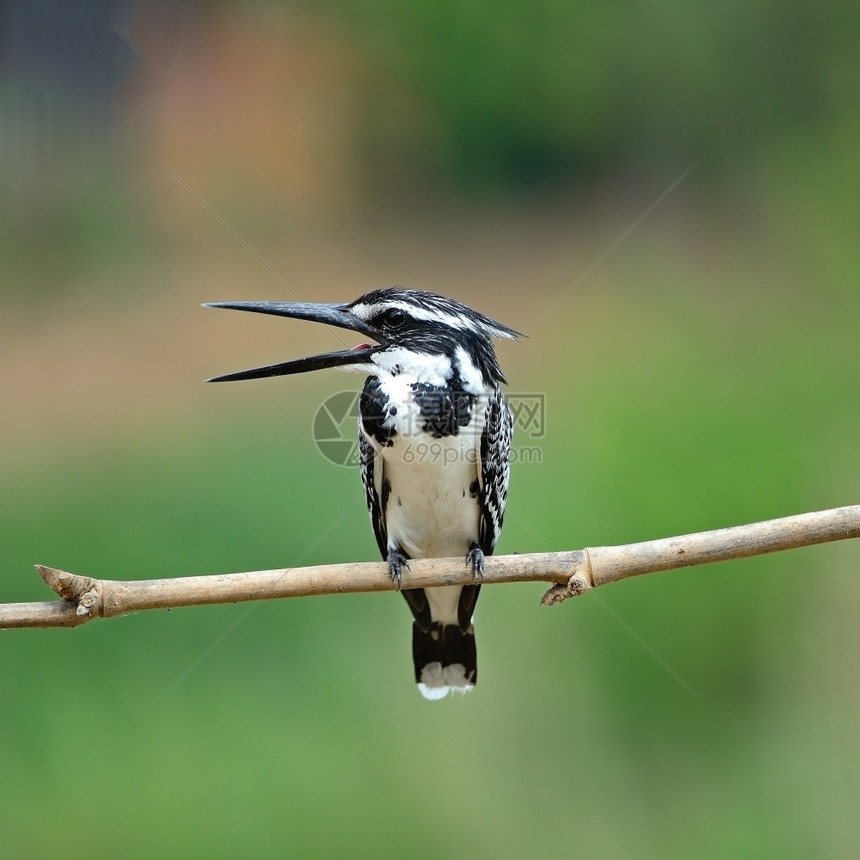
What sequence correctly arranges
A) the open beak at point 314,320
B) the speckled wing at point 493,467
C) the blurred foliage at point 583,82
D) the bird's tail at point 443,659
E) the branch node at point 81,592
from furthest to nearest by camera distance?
the blurred foliage at point 583,82 → the bird's tail at point 443,659 → the speckled wing at point 493,467 → the open beak at point 314,320 → the branch node at point 81,592

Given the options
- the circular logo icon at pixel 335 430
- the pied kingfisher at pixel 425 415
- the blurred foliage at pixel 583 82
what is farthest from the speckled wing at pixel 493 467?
the blurred foliage at pixel 583 82

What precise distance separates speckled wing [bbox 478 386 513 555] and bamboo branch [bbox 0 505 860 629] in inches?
11.4

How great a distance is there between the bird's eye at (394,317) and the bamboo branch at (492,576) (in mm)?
401

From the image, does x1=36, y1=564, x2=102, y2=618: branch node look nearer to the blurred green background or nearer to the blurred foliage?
the blurred green background

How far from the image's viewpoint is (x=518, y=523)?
2.35 m

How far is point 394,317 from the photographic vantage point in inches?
56.2

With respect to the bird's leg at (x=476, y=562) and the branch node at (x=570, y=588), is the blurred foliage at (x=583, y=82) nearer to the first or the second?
the bird's leg at (x=476, y=562)

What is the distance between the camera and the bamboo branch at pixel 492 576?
1114 mm

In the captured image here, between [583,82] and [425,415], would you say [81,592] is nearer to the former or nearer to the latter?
[425,415]

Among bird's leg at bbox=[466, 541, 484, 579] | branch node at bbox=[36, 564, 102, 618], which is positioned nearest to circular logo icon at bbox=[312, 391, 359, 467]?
bird's leg at bbox=[466, 541, 484, 579]

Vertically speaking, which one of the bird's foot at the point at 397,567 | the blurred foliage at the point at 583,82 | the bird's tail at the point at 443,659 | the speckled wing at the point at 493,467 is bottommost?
the bird's tail at the point at 443,659

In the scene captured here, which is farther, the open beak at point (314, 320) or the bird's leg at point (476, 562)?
the open beak at point (314, 320)

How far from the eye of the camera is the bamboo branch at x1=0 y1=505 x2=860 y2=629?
111cm

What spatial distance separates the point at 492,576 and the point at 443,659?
0.55m
